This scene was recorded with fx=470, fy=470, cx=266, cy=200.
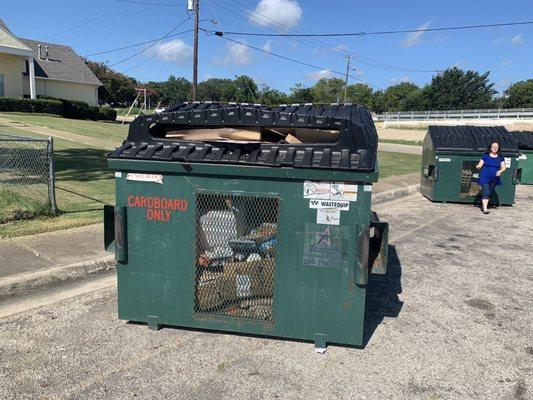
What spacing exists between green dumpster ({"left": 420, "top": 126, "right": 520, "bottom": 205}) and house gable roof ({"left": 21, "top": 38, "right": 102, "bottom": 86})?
37.7 m

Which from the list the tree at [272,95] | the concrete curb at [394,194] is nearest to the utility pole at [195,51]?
the concrete curb at [394,194]

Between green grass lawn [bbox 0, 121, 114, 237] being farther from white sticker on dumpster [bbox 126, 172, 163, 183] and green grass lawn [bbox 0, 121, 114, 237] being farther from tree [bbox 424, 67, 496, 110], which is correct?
tree [bbox 424, 67, 496, 110]

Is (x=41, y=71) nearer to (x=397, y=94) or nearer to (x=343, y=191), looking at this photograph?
(x=343, y=191)

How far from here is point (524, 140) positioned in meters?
14.4

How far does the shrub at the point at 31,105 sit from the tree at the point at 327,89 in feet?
271

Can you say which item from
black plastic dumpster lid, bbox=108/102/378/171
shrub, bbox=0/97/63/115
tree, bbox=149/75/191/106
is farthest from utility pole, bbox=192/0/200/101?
tree, bbox=149/75/191/106

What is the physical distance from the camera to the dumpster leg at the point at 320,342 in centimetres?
353

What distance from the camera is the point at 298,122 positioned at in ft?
11.3

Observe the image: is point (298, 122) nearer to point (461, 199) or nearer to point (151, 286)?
point (151, 286)

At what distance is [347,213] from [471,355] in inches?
59.7

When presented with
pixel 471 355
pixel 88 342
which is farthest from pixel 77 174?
pixel 471 355

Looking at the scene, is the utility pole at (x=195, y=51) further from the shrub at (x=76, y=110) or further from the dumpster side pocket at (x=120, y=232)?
the dumpster side pocket at (x=120, y=232)

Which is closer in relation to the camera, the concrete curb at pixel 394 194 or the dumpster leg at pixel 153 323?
the dumpster leg at pixel 153 323

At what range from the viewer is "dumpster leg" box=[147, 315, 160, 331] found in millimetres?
3752
